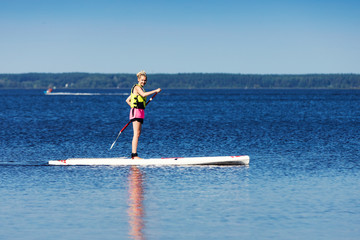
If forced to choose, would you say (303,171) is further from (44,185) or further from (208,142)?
(208,142)

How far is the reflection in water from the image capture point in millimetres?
10175

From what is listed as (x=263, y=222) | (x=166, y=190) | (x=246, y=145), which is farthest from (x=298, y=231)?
(x=246, y=145)

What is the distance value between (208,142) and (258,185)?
15031 millimetres

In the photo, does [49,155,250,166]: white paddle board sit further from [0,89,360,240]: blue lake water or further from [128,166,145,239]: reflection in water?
[128,166,145,239]: reflection in water

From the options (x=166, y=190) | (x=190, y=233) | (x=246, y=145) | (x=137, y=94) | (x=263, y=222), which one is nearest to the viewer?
(x=190, y=233)

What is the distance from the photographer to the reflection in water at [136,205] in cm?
1018

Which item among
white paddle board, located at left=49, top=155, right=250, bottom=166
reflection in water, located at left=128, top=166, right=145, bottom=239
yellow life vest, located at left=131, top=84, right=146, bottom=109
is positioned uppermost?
yellow life vest, located at left=131, top=84, right=146, bottom=109

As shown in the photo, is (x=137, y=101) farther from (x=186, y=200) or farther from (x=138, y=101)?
(x=186, y=200)

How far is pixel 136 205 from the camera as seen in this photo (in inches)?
489

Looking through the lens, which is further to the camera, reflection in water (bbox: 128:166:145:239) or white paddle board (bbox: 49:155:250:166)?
white paddle board (bbox: 49:155:250:166)

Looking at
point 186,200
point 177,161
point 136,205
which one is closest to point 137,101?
point 177,161

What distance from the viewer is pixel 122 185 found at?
49.6 feet

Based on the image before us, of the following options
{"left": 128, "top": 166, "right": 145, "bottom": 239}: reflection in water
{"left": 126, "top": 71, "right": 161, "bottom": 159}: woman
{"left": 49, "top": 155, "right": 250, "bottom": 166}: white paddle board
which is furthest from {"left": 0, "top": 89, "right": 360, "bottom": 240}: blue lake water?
{"left": 126, "top": 71, "right": 161, "bottom": 159}: woman

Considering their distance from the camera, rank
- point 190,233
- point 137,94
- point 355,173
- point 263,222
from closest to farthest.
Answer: point 190,233 → point 263,222 → point 355,173 → point 137,94
